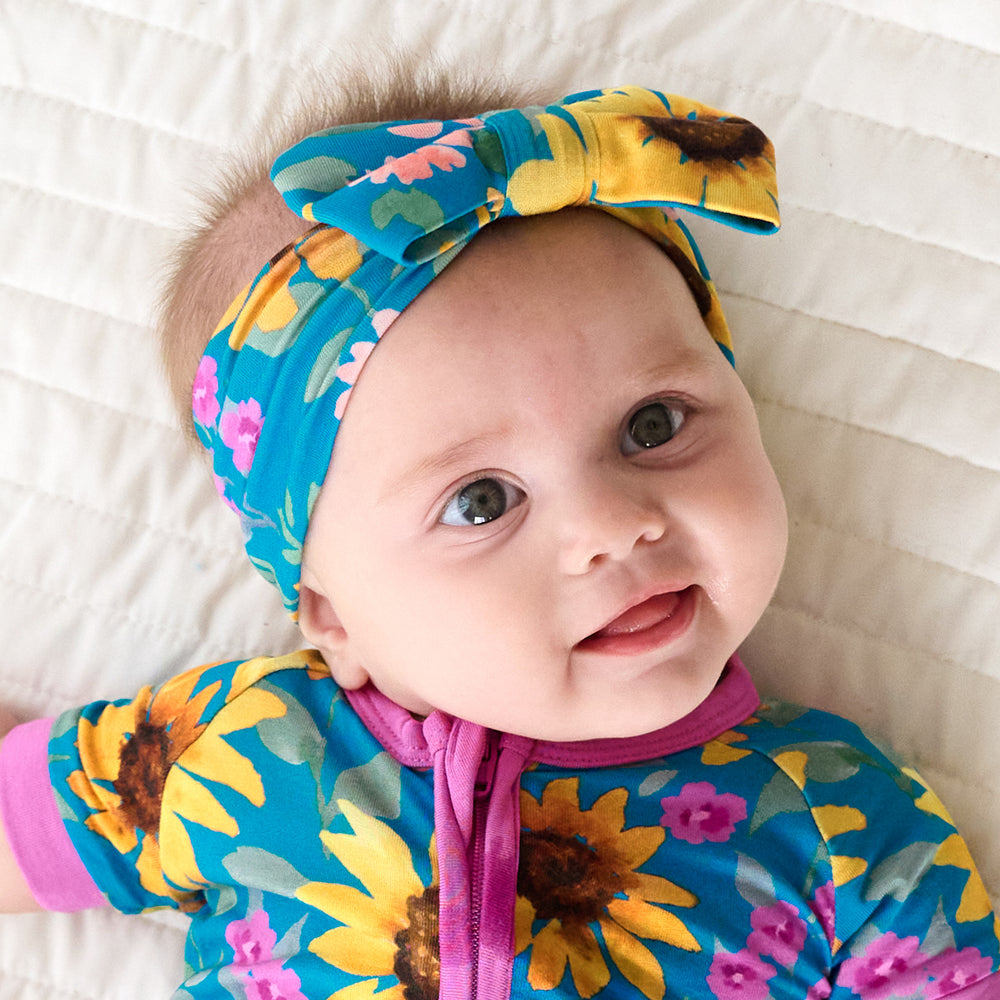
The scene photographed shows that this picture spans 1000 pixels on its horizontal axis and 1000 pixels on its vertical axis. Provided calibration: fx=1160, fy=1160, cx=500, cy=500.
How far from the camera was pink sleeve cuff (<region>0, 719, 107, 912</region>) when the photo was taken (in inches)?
43.5

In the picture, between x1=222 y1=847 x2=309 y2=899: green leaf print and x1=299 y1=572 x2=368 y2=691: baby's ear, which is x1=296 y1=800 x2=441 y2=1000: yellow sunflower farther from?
x1=299 y1=572 x2=368 y2=691: baby's ear

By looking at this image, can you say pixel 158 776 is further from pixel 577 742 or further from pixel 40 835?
pixel 577 742

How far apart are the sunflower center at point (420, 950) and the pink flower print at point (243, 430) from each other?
1.32 ft

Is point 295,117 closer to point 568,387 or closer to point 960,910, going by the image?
point 568,387

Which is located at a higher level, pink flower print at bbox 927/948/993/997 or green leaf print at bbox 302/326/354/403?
green leaf print at bbox 302/326/354/403

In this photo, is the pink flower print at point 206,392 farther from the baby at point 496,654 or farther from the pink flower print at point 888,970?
the pink flower print at point 888,970

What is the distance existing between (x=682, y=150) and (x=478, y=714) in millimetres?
483

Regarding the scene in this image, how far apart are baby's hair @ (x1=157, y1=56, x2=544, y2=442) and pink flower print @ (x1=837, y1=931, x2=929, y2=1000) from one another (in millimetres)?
787

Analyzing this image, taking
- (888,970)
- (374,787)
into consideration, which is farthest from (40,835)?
(888,970)

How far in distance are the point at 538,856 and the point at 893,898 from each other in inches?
12.1

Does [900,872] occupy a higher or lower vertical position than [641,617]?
lower

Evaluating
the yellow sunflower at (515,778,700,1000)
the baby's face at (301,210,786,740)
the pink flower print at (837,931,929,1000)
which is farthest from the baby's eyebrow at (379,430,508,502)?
the pink flower print at (837,931,929,1000)

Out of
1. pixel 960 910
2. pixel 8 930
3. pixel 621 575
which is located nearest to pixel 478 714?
pixel 621 575

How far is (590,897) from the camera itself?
3.26 ft
